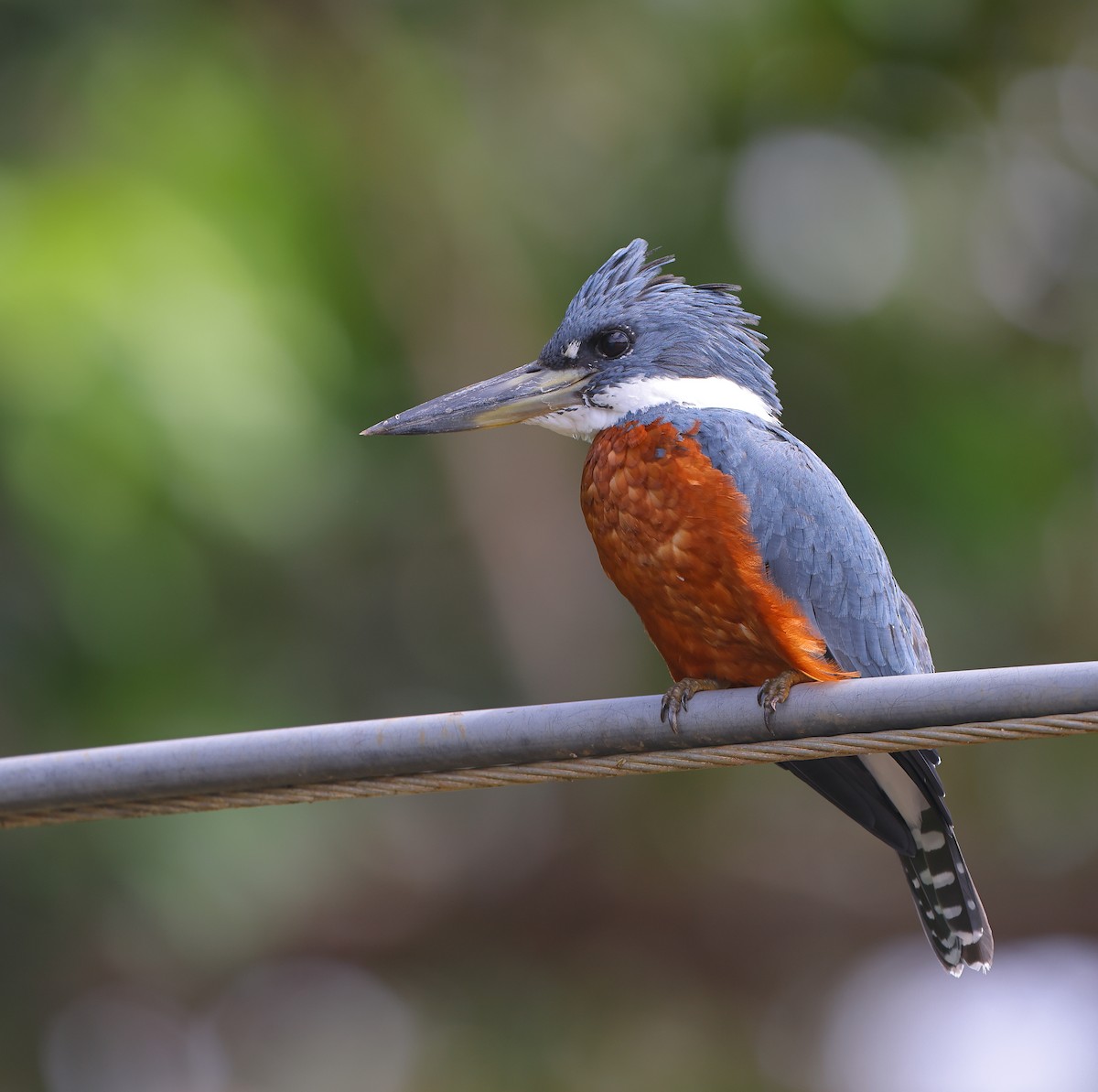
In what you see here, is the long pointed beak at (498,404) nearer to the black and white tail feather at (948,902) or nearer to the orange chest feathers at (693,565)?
the orange chest feathers at (693,565)

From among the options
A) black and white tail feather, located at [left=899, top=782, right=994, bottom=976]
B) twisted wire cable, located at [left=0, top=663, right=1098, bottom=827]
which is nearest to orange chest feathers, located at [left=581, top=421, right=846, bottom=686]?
black and white tail feather, located at [left=899, top=782, right=994, bottom=976]

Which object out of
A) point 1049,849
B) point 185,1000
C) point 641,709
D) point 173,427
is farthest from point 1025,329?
point 641,709

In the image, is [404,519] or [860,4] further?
[404,519]

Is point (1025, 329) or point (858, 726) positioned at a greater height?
point (1025, 329)

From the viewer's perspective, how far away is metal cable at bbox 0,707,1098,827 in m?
1.94

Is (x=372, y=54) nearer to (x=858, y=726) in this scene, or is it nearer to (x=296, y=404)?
(x=296, y=404)

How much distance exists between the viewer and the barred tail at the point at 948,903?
281 centimetres

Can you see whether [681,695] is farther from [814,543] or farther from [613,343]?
[613,343]

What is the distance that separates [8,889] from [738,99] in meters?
5.50

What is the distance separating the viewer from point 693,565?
107 inches

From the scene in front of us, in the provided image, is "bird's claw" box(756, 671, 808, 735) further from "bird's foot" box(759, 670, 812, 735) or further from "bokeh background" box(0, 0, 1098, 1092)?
"bokeh background" box(0, 0, 1098, 1092)

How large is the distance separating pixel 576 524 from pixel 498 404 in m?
4.79

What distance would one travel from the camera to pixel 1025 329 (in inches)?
302

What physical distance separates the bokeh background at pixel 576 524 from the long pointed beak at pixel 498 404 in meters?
3.27
